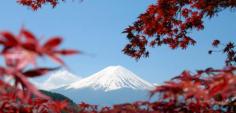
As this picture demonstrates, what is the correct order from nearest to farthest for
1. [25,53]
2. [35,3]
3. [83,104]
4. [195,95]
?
[25,53]
[195,95]
[83,104]
[35,3]

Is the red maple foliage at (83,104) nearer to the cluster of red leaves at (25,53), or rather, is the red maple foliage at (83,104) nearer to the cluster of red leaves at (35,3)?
the cluster of red leaves at (25,53)

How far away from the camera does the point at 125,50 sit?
12.1 meters

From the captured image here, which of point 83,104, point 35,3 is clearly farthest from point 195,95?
point 35,3

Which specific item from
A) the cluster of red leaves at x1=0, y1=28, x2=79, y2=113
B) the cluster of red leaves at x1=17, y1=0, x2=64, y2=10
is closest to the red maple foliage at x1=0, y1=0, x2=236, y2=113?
the cluster of red leaves at x1=0, y1=28, x2=79, y2=113

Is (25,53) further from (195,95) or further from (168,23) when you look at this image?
(168,23)

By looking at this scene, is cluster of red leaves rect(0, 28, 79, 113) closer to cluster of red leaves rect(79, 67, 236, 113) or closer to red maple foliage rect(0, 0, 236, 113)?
red maple foliage rect(0, 0, 236, 113)

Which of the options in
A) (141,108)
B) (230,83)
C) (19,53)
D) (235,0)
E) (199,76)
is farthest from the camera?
(235,0)

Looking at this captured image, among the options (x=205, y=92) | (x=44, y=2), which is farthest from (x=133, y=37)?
(x=205, y=92)

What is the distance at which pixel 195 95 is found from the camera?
278 centimetres

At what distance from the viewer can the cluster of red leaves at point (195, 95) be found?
8.36 ft

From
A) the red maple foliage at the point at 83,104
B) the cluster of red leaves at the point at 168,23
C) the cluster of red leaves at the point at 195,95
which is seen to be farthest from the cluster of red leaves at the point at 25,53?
the cluster of red leaves at the point at 168,23

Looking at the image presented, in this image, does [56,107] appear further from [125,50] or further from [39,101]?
[125,50]

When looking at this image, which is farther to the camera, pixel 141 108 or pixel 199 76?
pixel 141 108

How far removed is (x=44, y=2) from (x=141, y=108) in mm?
7722
